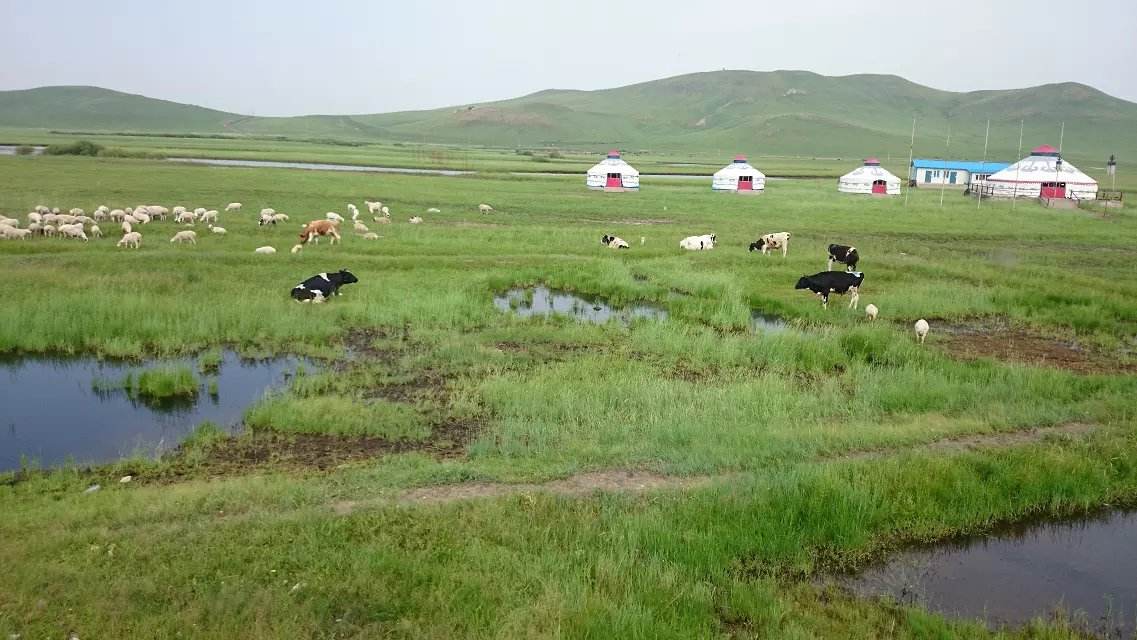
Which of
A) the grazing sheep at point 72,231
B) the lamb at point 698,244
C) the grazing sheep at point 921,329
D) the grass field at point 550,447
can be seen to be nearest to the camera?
the grass field at point 550,447

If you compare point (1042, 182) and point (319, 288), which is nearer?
point (319, 288)

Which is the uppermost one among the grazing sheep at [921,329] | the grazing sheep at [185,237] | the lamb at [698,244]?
the lamb at [698,244]

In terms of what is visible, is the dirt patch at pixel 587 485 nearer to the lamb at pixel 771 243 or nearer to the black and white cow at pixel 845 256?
the black and white cow at pixel 845 256

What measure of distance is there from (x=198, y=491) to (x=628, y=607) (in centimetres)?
465

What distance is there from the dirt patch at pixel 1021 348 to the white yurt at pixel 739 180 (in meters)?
37.5

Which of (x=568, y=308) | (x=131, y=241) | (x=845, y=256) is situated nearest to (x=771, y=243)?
(x=845, y=256)

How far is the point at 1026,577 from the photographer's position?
22.6 ft

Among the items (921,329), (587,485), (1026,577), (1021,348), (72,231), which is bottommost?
(1026,577)

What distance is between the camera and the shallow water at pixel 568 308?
16547mm

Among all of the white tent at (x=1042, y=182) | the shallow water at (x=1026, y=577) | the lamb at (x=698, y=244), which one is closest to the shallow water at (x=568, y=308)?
the lamb at (x=698, y=244)

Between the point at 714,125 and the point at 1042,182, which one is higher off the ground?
the point at 714,125

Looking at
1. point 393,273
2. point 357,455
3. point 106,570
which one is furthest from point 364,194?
point 106,570

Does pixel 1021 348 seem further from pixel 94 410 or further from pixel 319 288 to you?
pixel 94 410

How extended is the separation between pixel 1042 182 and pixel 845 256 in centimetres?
3473
